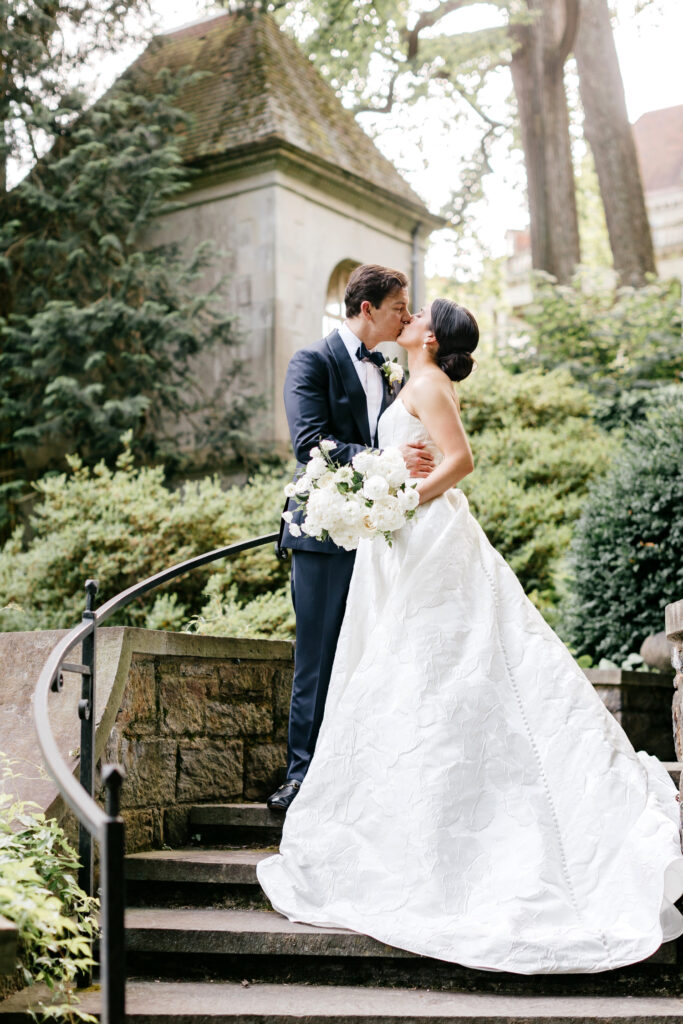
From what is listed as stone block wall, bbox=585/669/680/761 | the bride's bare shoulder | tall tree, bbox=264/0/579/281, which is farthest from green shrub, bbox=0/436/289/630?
tall tree, bbox=264/0/579/281

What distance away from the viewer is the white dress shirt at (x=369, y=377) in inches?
176

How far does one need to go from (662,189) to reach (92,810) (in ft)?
125

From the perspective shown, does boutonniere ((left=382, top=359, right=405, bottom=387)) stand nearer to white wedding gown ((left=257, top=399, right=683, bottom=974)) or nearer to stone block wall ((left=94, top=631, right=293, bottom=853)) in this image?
white wedding gown ((left=257, top=399, right=683, bottom=974))

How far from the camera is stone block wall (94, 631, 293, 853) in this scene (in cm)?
418

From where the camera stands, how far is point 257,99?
511 inches

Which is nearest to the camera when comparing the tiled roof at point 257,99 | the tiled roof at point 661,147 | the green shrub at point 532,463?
the green shrub at point 532,463

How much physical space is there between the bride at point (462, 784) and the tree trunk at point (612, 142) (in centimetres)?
1190

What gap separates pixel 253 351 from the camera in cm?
1250

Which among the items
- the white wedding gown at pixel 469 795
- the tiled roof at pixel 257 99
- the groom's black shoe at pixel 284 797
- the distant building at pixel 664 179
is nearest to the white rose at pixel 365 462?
the white wedding gown at pixel 469 795

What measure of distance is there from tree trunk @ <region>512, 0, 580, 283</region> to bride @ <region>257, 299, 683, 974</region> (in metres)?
12.2

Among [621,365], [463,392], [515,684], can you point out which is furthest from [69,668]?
[621,365]

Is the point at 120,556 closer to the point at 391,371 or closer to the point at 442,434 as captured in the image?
the point at 391,371

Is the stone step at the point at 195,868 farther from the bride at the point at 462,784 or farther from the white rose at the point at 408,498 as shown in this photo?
the white rose at the point at 408,498

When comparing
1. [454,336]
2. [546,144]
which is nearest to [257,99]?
[546,144]
